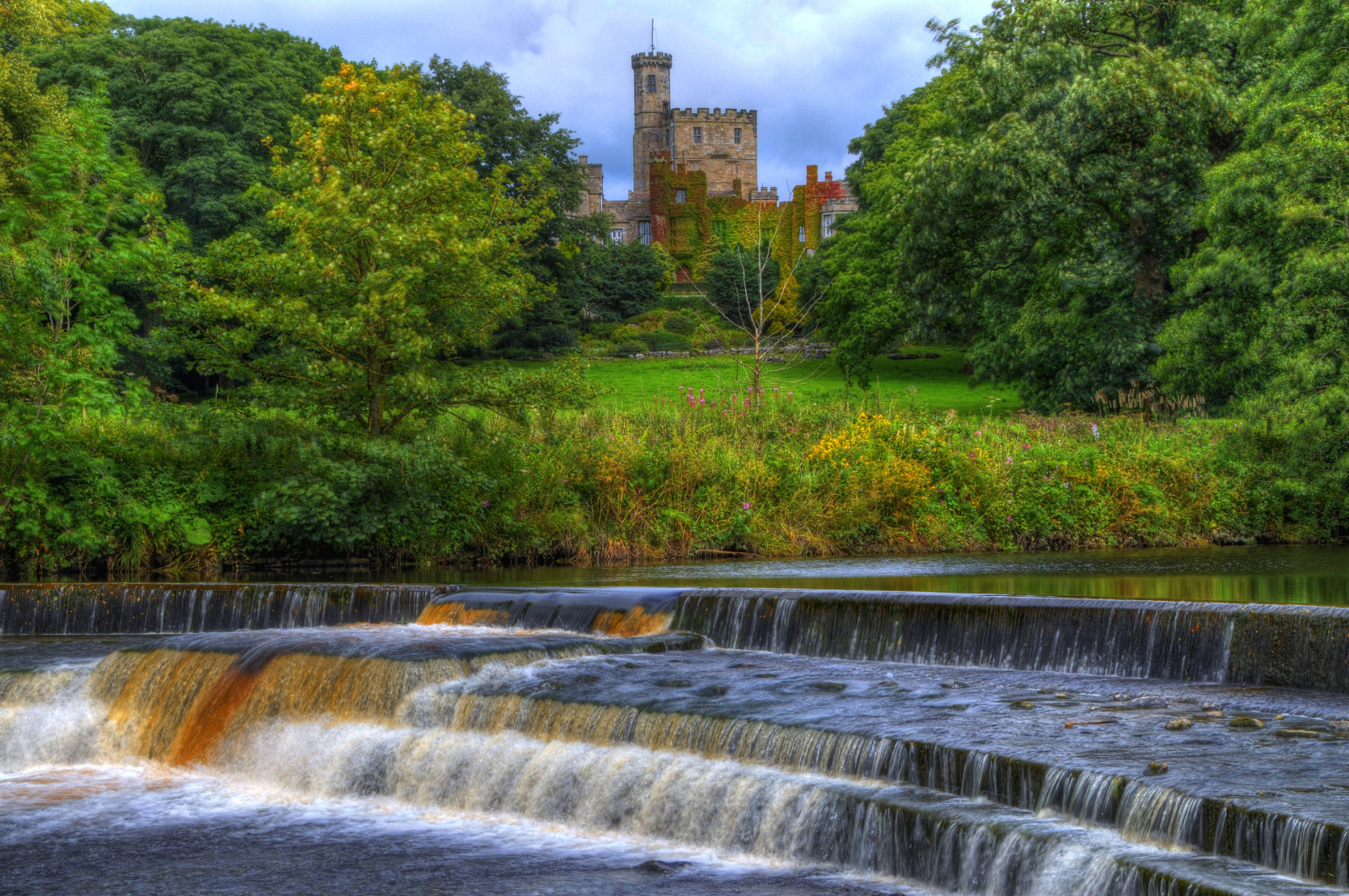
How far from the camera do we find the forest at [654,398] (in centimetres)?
1418

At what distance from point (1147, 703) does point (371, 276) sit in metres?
9.90

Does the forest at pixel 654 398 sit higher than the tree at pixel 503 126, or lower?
Answer: lower

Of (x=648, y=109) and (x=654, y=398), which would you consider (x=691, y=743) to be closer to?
(x=654, y=398)

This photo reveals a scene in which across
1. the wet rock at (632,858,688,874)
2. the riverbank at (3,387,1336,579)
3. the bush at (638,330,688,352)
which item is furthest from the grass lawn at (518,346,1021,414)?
the wet rock at (632,858,688,874)

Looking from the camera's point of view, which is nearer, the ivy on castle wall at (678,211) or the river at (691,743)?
the river at (691,743)

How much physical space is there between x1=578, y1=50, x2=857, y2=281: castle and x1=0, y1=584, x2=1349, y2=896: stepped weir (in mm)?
57855

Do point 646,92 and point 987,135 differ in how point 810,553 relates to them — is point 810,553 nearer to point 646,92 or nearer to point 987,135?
point 987,135

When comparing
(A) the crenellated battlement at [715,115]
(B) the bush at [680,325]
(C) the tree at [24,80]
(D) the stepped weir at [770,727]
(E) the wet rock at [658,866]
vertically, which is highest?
(A) the crenellated battlement at [715,115]

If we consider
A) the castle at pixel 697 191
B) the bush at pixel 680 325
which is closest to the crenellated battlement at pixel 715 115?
the castle at pixel 697 191

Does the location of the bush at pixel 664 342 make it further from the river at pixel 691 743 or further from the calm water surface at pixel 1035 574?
the river at pixel 691 743

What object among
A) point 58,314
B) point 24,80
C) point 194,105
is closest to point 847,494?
point 58,314

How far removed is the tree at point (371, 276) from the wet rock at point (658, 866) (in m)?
9.24

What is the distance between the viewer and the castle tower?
99688mm

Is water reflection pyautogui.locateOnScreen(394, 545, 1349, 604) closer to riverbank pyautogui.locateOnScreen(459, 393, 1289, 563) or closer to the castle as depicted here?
riverbank pyautogui.locateOnScreen(459, 393, 1289, 563)
